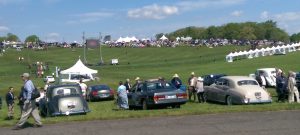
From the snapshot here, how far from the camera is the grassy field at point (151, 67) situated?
1890cm

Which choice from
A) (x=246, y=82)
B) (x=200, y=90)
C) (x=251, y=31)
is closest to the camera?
(x=246, y=82)

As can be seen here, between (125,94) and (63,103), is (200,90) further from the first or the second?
(63,103)


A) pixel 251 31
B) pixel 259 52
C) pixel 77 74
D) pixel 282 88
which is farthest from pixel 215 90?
pixel 251 31

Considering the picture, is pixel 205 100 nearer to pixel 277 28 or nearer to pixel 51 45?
pixel 51 45

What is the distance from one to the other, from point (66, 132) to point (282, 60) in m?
43.8

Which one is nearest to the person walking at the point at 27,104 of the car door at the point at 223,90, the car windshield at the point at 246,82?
the car door at the point at 223,90

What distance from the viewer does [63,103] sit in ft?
65.1

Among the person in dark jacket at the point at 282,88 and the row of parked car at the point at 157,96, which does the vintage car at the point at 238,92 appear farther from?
the person in dark jacket at the point at 282,88

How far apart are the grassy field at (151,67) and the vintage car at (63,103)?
21.9 inches

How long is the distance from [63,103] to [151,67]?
4649 cm

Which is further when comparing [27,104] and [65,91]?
[65,91]

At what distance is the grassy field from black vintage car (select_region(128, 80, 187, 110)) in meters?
0.50

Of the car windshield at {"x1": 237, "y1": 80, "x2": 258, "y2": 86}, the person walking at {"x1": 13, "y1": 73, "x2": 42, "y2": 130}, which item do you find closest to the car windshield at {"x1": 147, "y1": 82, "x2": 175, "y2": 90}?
the car windshield at {"x1": 237, "y1": 80, "x2": 258, "y2": 86}

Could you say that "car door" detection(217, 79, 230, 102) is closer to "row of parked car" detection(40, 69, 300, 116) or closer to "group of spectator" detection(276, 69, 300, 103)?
"row of parked car" detection(40, 69, 300, 116)
